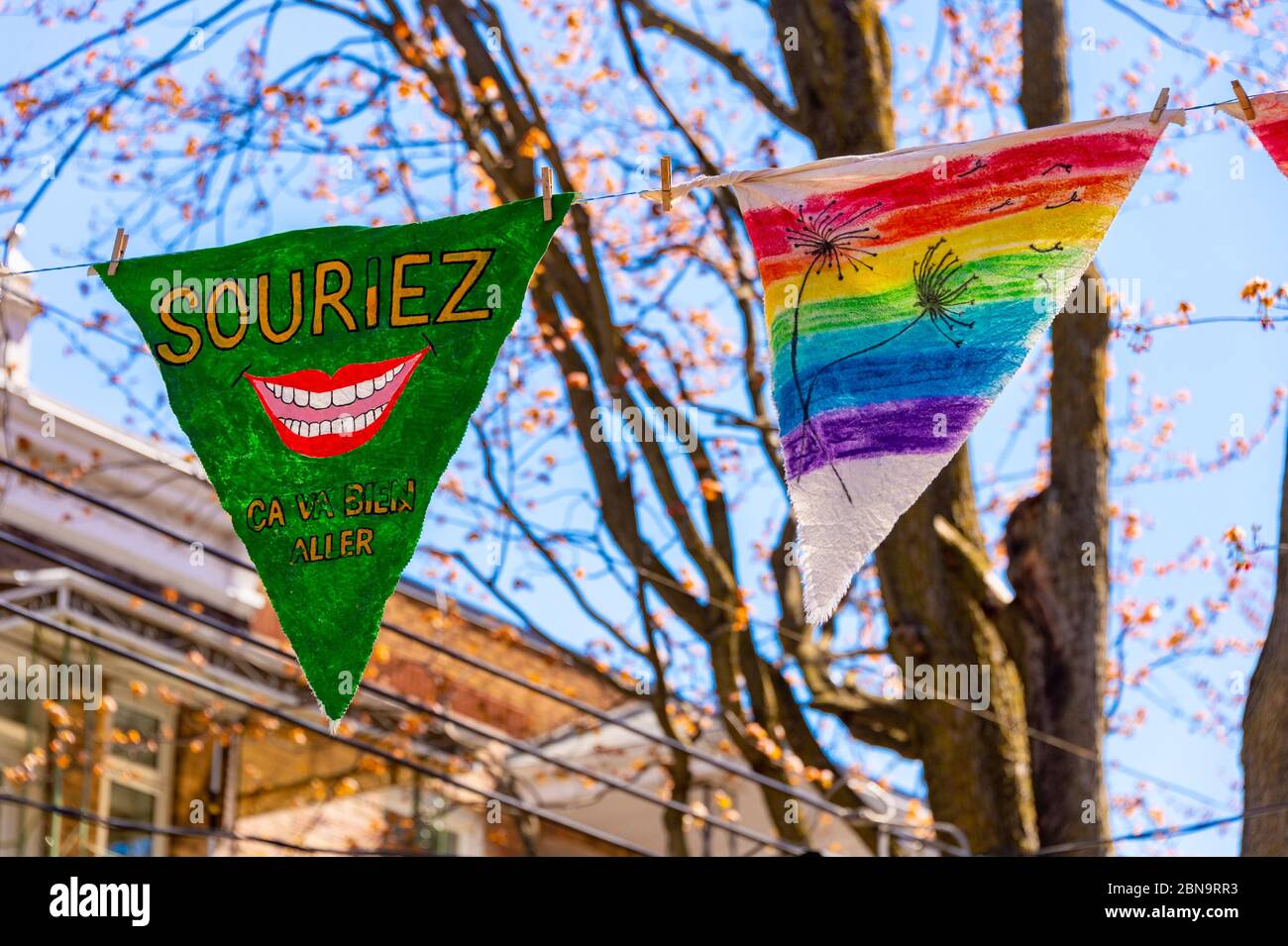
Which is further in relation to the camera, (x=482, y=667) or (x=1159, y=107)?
(x=482, y=667)

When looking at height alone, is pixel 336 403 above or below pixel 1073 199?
below

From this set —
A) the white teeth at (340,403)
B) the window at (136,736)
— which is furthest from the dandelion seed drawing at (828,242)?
the window at (136,736)

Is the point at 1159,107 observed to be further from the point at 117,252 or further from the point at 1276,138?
the point at 117,252

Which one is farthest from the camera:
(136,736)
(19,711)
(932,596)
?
(136,736)

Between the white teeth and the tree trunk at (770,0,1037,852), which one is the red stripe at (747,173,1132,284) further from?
the tree trunk at (770,0,1037,852)

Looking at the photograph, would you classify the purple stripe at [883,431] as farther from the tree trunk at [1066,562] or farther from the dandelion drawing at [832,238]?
the tree trunk at [1066,562]

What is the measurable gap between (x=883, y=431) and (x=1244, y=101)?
1.53 meters

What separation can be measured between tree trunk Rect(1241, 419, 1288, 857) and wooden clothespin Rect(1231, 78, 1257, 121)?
1.69 m

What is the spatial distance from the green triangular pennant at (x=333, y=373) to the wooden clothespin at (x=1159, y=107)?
196cm

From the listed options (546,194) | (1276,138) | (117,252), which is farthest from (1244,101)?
(117,252)

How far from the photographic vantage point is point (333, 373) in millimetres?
6180

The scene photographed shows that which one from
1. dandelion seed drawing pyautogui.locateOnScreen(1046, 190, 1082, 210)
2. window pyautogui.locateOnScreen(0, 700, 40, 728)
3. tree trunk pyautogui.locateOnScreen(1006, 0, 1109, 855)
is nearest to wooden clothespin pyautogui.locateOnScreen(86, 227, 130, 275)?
dandelion seed drawing pyautogui.locateOnScreen(1046, 190, 1082, 210)

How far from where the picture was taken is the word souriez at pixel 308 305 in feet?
20.2

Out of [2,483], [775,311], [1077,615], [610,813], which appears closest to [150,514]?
[2,483]
